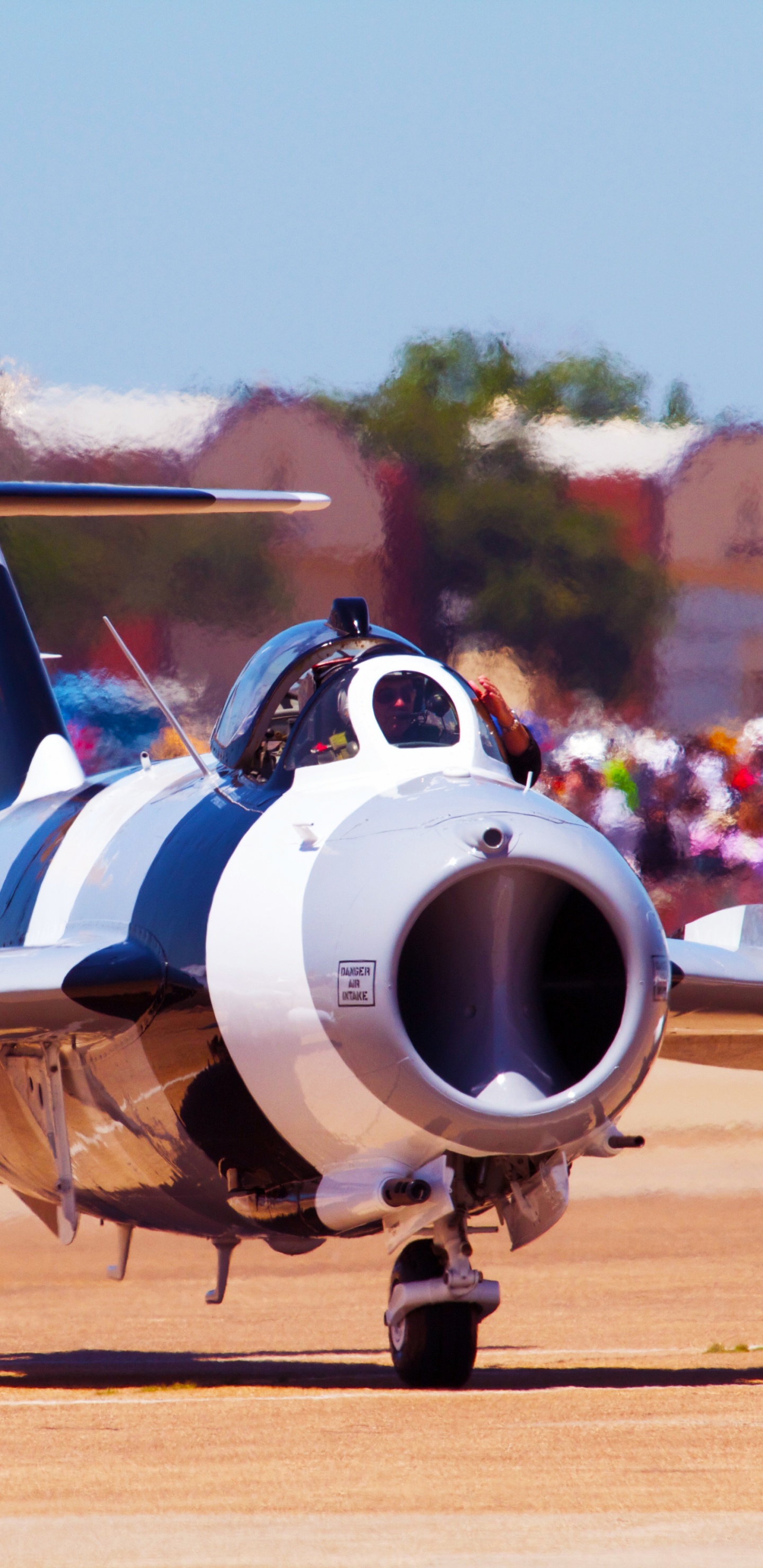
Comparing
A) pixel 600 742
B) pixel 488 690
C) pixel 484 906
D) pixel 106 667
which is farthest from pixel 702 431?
pixel 484 906

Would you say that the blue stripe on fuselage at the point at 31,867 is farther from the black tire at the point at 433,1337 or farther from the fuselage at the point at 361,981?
the black tire at the point at 433,1337

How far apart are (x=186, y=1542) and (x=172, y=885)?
4404mm

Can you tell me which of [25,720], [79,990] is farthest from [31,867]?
[25,720]

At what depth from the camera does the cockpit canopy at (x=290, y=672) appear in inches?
441

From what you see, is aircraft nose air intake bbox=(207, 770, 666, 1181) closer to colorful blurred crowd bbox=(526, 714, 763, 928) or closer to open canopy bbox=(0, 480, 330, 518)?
open canopy bbox=(0, 480, 330, 518)

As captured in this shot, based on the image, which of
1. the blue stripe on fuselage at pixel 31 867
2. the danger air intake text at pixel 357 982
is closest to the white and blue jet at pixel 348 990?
the danger air intake text at pixel 357 982

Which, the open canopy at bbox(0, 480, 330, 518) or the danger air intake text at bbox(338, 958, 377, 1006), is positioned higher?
the open canopy at bbox(0, 480, 330, 518)

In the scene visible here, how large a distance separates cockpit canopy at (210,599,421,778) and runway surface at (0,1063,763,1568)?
3.12 metres

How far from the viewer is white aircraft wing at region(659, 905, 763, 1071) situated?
12539mm

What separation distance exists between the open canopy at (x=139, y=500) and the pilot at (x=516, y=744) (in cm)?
559

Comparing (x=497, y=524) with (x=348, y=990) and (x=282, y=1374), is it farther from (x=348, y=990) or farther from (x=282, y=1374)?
(x=348, y=990)

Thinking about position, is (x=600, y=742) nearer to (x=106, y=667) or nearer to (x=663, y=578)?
(x=663, y=578)

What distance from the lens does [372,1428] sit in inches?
363

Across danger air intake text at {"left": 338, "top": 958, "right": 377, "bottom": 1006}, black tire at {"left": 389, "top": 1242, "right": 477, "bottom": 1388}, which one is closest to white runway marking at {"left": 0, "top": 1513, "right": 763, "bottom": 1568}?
danger air intake text at {"left": 338, "top": 958, "right": 377, "bottom": 1006}
